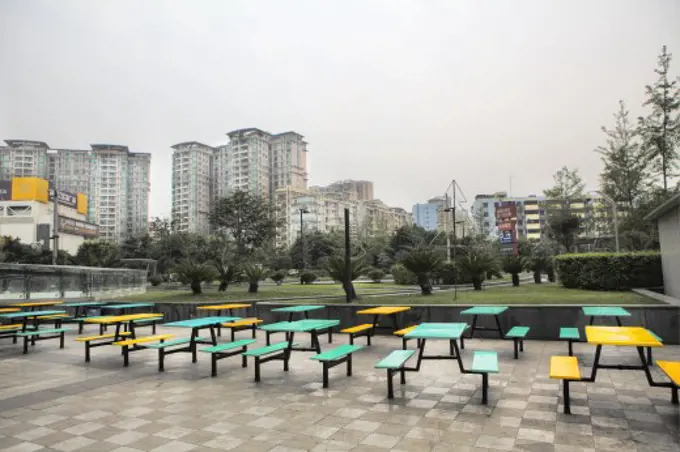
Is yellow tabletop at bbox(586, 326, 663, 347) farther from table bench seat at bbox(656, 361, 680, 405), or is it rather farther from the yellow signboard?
the yellow signboard

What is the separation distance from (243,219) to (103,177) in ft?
367

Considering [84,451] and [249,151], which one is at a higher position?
[249,151]

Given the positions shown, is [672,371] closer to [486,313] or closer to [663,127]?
[486,313]

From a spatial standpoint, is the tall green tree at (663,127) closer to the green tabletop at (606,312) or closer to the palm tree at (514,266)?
the palm tree at (514,266)

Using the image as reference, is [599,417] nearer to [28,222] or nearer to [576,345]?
[576,345]

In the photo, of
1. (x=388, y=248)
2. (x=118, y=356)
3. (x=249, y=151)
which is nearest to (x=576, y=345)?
(x=118, y=356)

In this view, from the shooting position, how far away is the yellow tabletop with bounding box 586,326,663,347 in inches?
183

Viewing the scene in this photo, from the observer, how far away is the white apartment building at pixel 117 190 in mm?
122938

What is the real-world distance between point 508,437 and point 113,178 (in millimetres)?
138174

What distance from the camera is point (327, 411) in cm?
498

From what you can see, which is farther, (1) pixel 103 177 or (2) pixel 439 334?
(1) pixel 103 177

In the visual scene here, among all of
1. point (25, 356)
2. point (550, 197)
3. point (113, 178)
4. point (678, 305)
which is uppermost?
point (113, 178)

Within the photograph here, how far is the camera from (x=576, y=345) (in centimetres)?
852

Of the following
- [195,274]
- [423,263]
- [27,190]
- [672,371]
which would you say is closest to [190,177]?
[27,190]
